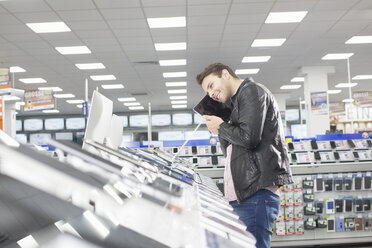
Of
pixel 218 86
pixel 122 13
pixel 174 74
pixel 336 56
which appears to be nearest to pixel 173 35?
pixel 122 13

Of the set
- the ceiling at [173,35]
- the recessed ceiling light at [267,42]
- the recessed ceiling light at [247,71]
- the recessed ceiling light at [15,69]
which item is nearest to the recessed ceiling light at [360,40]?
the ceiling at [173,35]

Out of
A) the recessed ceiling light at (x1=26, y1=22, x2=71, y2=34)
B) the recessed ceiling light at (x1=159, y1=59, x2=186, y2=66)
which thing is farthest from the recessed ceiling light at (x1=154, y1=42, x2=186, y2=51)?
the recessed ceiling light at (x1=26, y1=22, x2=71, y2=34)

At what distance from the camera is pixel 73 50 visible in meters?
8.53

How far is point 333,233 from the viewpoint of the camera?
4.62 meters

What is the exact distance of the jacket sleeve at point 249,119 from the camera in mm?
1623

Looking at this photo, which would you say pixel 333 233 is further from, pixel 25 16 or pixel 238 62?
pixel 238 62

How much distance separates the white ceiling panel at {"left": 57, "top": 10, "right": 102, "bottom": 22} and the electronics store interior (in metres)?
0.03

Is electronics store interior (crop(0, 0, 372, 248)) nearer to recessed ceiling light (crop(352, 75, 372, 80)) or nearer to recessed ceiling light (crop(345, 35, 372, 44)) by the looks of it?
recessed ceiling light (crop(345, 35, 372, 44))

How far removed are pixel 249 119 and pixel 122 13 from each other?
536cm

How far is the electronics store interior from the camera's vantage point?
617 mm

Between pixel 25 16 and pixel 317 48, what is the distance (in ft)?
22.5

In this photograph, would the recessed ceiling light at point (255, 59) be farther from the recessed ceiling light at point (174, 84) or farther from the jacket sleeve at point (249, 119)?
the jacket sleeve at point (249, 119)

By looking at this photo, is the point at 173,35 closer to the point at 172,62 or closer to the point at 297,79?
the point at 172,62

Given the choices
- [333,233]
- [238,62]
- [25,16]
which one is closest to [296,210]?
[333,233]
